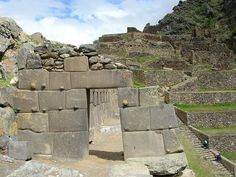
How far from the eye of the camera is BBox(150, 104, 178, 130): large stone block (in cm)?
1227

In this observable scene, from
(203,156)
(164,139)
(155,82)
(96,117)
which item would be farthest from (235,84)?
(164,139)

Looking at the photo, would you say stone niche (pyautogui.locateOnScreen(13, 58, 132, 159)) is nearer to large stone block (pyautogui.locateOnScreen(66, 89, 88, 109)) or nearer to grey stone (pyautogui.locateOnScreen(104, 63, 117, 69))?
large stone block (pyautogui.locateOnScreen(66, 89, 88, 109))

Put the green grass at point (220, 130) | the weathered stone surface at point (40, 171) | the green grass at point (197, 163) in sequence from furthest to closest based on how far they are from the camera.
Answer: the green grass at point (220, 130) → the green grass at point (197, 163) → the weathered stone surface at point (40, 171)

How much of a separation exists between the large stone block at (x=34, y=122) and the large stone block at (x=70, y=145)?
1.45 ft

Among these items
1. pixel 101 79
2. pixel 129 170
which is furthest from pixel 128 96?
pixel 129 170

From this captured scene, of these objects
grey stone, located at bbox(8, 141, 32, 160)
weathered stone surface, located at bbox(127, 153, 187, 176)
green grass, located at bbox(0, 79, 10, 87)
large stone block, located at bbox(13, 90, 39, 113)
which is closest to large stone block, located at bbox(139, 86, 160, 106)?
weathered stone surface, located at bbox(127, 153, 187, 176)

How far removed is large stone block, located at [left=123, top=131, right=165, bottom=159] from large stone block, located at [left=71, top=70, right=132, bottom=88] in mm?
1381

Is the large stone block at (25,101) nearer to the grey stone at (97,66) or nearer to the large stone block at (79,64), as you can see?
the large stone block at (79,64)

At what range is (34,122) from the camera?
1255 centimetres

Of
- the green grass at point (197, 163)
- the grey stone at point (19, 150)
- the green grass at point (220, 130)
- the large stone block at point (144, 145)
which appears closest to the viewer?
the grey stone at point (19, 150)

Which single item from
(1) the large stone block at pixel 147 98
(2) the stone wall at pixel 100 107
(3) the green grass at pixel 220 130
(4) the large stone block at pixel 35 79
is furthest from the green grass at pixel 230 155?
(4) the large stone block at pixel 35 79

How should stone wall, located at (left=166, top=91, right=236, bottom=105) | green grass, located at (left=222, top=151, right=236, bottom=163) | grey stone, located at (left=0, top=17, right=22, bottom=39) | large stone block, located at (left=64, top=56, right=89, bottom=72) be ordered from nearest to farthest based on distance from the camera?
1. large stone block, located at (left=64, top=56, right=89, bottom=72)
2. grey stone, located at (left=0, top=17, right=22, bottom=39)
3. green grass, located at (left=222, top=151, right=236, bottom=163)
4. stone wall, located at (left=166, top=91, right=236, bottom=105)

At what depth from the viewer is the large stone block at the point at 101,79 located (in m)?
12.3

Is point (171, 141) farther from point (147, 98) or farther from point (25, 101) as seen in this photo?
point (25, 101)
